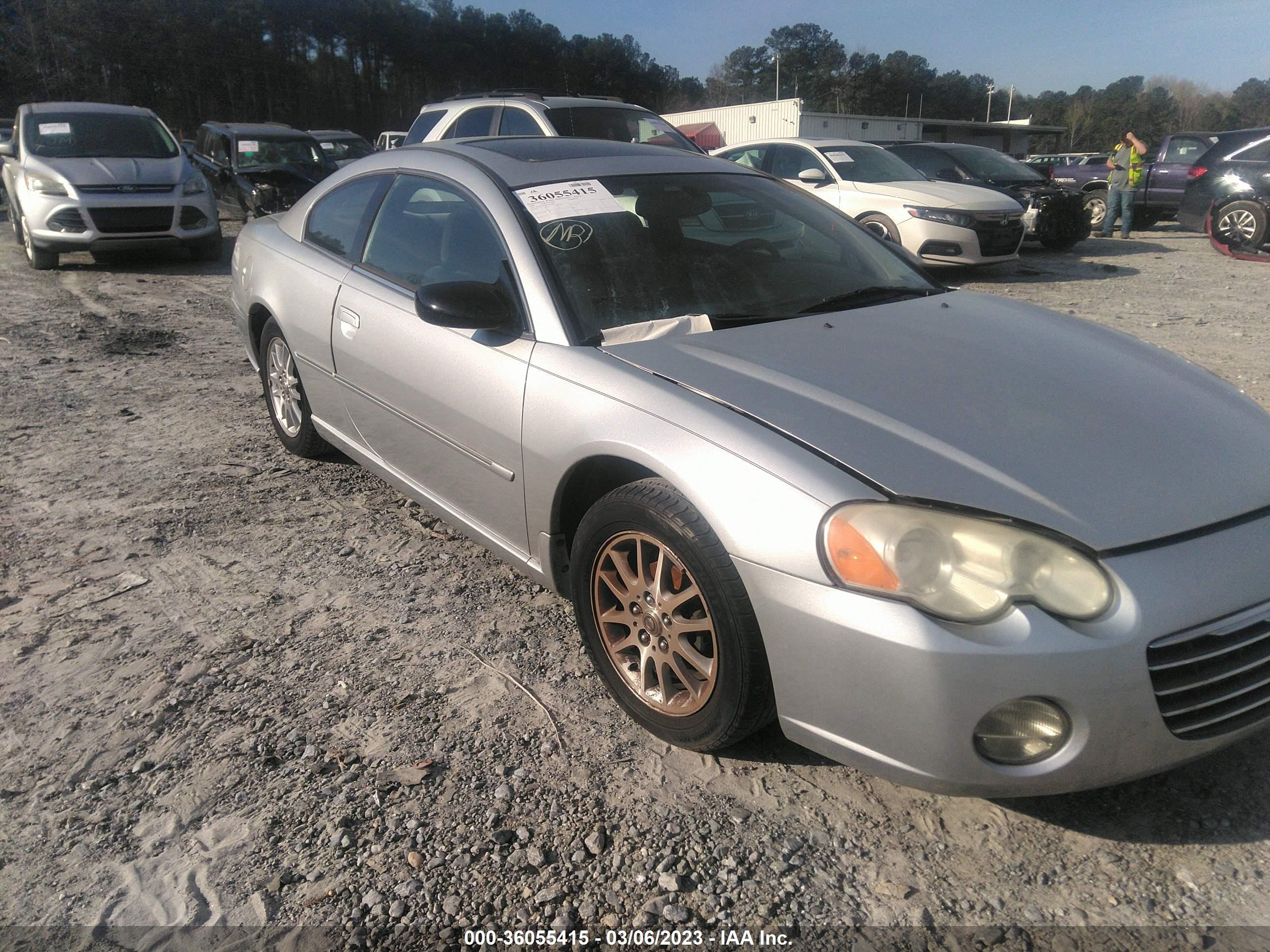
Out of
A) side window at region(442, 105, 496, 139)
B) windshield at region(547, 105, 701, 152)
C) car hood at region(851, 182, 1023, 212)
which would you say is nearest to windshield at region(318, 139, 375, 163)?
side window at region(442, 105, 496, 139)

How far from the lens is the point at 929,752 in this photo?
1851 mm

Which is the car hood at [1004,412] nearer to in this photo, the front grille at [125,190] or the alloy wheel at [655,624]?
the alloy wheel at [655,624]

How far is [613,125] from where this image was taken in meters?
8.75

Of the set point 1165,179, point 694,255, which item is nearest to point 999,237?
point 1165,179

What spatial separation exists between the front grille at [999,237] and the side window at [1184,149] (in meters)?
6.73

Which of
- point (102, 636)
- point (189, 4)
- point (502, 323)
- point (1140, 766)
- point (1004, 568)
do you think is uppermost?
point (189, 4)

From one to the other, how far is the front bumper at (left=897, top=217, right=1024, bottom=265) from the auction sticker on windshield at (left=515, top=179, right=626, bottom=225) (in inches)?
282

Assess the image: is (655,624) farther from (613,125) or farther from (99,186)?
(99,186)

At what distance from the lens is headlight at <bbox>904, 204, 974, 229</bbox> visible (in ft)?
30.9

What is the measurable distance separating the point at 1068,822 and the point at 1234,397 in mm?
1325

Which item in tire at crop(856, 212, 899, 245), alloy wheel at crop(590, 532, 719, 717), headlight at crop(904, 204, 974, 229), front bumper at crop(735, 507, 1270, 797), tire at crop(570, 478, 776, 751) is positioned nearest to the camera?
front bumper at crop(735, 507, 1270, 797)

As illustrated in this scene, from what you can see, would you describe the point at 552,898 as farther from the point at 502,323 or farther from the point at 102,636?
the point at 102,636

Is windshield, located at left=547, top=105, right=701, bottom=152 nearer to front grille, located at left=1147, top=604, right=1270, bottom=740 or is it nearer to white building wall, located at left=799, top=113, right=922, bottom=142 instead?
front grille, located at left=1147, top=604, right=1270, bottom=740

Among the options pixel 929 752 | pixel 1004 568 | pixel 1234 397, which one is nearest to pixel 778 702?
pixel 929 752
